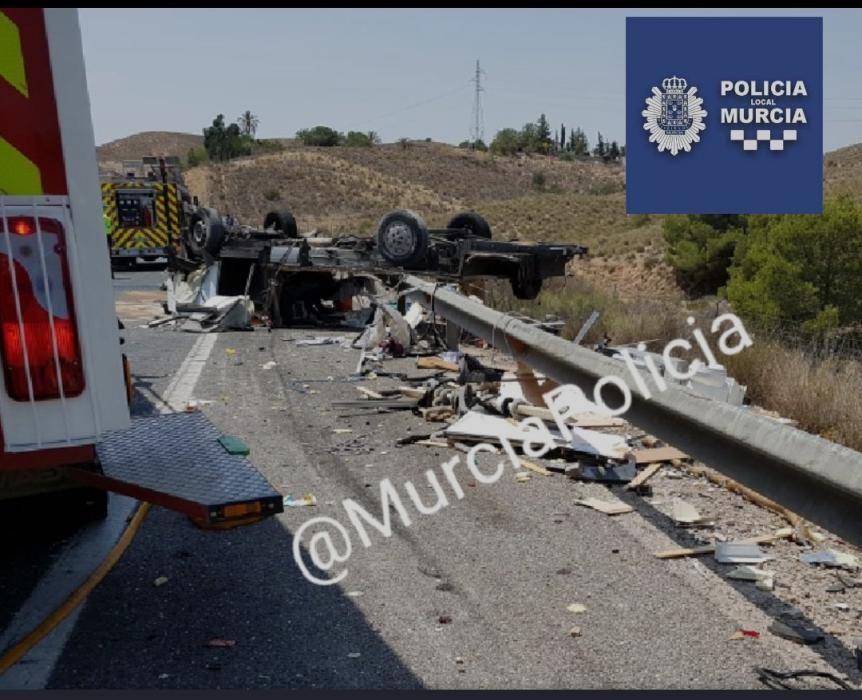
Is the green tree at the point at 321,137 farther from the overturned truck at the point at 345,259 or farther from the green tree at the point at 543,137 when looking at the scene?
the overturned truck at the point at 345,259

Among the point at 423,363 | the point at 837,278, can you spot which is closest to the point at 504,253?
the point at 423,363

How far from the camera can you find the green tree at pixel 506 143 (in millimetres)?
95688

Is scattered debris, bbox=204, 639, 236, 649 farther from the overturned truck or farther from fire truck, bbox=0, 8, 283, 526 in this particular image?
the overturned truck

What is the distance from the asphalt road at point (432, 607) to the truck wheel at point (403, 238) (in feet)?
21.5

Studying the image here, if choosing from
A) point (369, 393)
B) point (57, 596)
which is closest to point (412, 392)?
point (369, 393)

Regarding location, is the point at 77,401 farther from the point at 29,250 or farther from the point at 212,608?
the point at 212,608

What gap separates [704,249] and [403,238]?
81.1 ft

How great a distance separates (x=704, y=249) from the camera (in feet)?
109

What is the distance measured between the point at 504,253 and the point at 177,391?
4.79 m

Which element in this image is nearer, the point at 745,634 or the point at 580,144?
the point at 745,634

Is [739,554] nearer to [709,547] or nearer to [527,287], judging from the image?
[709,547]

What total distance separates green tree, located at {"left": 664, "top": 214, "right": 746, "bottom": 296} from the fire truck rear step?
3024 cm

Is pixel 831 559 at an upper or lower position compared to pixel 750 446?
lower

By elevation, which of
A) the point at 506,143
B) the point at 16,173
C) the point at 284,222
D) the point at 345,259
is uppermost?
the point at 506,143
